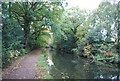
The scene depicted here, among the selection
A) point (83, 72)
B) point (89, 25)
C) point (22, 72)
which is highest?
point (89, 25)

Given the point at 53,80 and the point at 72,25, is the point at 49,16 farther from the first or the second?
the point at 53,80

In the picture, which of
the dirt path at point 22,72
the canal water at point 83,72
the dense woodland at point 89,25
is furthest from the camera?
the dense woodland at point 89,25

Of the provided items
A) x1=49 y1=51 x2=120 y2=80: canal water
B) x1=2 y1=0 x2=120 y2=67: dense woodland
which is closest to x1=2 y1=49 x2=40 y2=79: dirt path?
x1=49 y1=51 x2=120 y2=80: canal water

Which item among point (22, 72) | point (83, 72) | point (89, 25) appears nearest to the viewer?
point (22, 72)

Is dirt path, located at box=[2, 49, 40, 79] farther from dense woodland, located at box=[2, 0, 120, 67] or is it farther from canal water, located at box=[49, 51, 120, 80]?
dense woodland, located at box=[2, 0, 120, 67]

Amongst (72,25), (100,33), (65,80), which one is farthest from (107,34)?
(65,80)

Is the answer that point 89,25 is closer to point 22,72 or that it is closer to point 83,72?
point 83,72

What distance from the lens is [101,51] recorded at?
9.13m

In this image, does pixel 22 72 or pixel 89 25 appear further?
pixel 89 25

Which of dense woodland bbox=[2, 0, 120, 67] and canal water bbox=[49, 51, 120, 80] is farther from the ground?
dense woodland bbox=[2, 0, 120, 67]

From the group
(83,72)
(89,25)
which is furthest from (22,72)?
(89,25)

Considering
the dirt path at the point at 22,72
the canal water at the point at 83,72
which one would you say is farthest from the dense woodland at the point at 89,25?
the dirt path at the point at 22,72

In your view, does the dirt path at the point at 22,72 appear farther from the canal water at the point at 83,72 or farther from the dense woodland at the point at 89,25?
the dense woodland at the point at 89,25

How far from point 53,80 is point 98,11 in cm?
883
